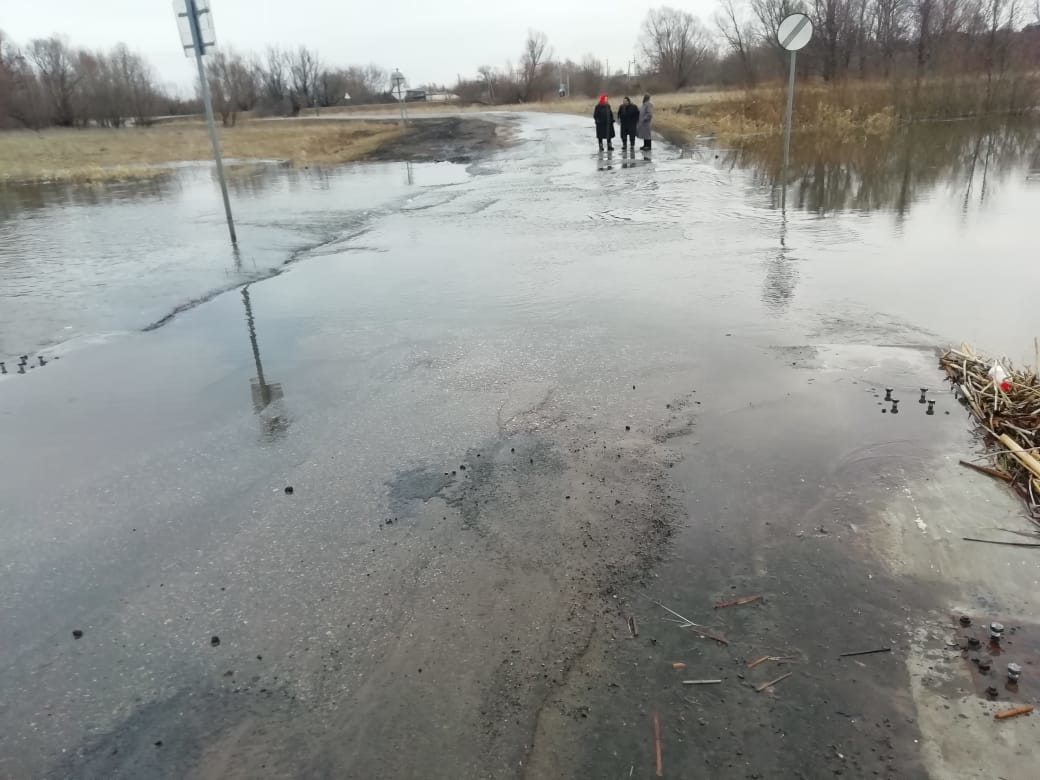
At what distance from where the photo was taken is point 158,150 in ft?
135

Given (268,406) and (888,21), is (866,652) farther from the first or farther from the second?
(888,21)

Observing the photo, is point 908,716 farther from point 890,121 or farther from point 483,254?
point 890,121

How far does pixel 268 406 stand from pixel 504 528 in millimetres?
2543

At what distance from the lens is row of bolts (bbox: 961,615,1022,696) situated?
2.75 meters

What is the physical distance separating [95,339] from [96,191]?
18.7 m

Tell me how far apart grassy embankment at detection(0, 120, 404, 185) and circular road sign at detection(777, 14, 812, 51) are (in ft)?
73.4

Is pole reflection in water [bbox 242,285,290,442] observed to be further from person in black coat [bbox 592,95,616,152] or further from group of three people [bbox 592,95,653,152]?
person in black coat [bbox 592,95,616,152]

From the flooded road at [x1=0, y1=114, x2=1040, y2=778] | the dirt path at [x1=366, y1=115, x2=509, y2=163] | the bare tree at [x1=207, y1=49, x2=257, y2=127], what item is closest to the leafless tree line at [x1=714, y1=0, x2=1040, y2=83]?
the dirt path at [x1=366, y1=115, x2=509, y2=163]

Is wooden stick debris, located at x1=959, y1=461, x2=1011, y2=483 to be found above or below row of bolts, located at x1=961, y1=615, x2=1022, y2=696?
above

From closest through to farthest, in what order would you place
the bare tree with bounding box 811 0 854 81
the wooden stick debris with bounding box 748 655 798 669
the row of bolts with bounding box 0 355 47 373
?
1. the wooden stick debris with bounding box 748 655 798 669
2. the row of bolts with bounding box 0 355 47 373
3. the bare tree with bounding box 811 0 854 81

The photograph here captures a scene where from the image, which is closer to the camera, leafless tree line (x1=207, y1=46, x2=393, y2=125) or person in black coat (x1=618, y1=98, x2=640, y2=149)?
person in black coat (x1=618, y1=98, x2=640, y2=149)

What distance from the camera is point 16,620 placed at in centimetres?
338

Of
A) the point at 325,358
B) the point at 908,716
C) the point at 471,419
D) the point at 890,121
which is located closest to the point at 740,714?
the point at 908,716

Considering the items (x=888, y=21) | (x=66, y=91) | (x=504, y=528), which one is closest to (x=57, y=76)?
(x=66, y=91)
